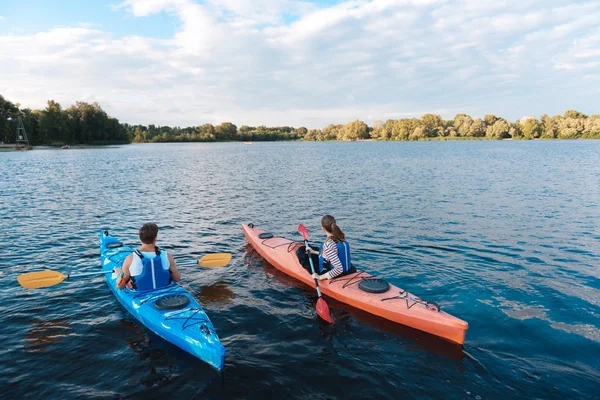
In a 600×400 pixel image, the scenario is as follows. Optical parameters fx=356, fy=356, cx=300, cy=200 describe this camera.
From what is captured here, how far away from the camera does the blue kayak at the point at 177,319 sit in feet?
17.4

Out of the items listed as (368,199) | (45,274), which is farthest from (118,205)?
(368,199)

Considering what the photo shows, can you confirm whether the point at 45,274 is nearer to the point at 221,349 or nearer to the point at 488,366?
the point at 221,349

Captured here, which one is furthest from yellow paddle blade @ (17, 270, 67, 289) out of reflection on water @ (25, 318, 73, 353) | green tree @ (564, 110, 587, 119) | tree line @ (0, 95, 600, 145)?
green tree @ (564, 110, 587, 119)

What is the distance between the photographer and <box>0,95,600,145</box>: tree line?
86.2 m

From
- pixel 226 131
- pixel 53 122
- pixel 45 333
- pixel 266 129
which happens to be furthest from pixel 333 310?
pixel 266 129

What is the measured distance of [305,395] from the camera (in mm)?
4887

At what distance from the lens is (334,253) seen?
7.39 meters

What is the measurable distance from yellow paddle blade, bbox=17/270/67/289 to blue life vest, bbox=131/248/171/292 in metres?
2.08

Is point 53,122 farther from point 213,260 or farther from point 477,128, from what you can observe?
point 477,128

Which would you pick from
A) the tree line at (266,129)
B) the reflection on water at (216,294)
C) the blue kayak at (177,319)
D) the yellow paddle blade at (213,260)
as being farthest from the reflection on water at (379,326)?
the tree line at (266,129)

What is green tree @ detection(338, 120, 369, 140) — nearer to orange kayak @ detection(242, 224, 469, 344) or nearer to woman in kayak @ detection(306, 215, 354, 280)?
orange kayak @ detection(242, 224, 469, 344)

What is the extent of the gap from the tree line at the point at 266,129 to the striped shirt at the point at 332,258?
3860 inches

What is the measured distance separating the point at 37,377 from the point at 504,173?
3216cm

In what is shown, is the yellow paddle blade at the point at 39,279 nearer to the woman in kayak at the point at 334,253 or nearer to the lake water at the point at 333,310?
the lake water at the point at 333,310
